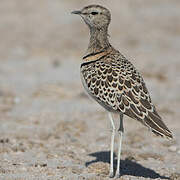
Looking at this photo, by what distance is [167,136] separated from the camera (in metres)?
6.63

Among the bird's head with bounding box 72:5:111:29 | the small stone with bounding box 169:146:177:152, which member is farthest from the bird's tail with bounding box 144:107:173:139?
the small stone with bounding box 169:146:177:152

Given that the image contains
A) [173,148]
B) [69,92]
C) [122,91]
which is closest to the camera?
[122,91]

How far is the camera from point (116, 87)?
273 inches

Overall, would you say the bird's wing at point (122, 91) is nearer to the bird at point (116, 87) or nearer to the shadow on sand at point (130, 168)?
the bird at point (116, 87)

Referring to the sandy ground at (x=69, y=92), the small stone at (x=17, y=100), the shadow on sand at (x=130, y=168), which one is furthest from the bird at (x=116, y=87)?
the small stone at (x=17, y=100)

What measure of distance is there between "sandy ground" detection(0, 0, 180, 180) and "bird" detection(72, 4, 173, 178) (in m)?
1.04

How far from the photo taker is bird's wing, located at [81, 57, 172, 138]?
269 inches

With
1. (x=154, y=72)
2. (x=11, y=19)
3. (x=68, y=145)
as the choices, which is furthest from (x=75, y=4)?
(x=68, y=145)

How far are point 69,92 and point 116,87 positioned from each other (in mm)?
5463

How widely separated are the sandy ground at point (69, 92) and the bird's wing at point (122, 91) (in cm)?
105

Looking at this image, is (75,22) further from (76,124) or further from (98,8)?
(98,8)

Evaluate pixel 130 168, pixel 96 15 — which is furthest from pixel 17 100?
pixel 96 15

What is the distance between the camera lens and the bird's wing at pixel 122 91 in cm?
682

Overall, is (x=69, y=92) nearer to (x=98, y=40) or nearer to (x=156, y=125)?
(x=98, y=40)
